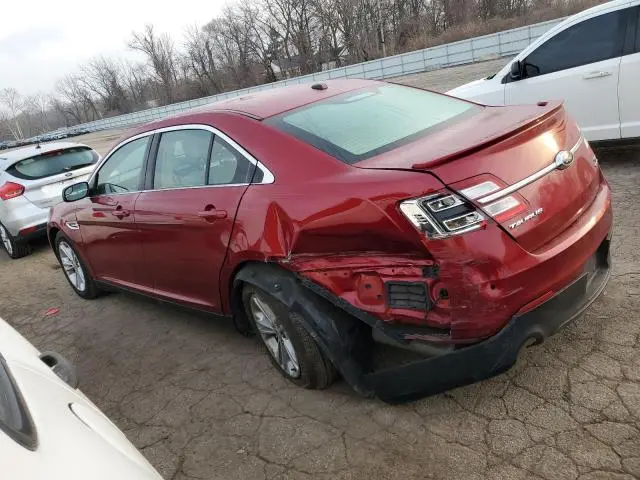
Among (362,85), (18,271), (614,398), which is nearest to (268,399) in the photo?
(614,398)

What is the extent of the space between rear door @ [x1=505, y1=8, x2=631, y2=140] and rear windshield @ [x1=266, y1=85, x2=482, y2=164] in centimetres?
280

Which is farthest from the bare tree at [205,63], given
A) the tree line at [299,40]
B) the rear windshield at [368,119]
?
the rear windshield at [368,119]

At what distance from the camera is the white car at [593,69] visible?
5047 millimetres

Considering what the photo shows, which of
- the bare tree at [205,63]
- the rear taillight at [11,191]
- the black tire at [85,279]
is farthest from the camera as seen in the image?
the bare tree at [205,63]

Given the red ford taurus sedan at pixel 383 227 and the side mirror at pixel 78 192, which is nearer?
the red ford taurus sedan at pixel 383 227

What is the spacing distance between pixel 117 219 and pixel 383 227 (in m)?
2.48

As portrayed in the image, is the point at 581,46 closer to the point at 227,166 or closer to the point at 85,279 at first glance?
the point at 227,166

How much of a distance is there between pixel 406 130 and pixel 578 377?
1520 mm

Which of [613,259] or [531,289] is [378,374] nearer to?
[531,289]

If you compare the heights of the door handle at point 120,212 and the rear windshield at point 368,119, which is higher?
the rear windshield at point 368,119

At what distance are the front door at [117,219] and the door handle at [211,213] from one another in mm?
908

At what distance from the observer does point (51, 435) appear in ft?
4.55

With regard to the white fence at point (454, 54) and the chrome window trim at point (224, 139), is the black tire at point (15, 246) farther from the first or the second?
the white fence at point (454, 54)

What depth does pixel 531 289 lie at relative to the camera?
2156 mm
